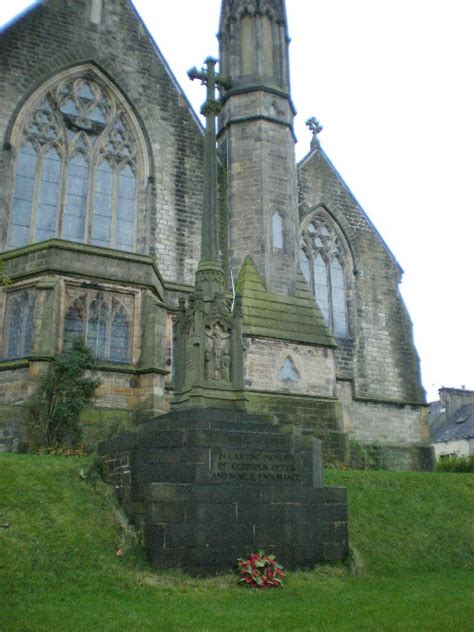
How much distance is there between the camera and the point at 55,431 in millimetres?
13203

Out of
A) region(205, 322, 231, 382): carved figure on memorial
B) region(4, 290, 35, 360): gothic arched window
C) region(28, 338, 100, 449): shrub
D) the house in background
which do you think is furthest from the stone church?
the house in background

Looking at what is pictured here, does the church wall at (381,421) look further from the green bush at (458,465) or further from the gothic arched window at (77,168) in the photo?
the gothic arched window at (77,168)

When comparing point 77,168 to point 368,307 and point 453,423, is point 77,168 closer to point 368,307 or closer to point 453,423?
point 368,307

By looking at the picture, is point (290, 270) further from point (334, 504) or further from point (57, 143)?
point (334, 504)

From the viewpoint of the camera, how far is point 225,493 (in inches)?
335

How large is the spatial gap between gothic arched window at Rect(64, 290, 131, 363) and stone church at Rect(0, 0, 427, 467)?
0.10 ft

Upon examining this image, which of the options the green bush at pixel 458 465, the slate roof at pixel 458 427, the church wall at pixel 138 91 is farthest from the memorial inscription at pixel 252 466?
the slate roof at pixel 458 427

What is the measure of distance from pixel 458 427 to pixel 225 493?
3552 centimetres

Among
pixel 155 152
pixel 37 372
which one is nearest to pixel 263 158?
pixel 155 152

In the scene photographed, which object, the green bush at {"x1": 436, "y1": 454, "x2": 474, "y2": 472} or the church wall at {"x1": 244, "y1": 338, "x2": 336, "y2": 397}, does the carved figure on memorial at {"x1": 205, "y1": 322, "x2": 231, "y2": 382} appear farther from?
the green bush at {"x1": 436, "y1": 454, "x2": 474, "y2": 472}

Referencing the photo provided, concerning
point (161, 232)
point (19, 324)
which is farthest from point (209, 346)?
point (161, 232)

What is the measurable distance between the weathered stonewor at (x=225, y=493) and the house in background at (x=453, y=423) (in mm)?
30962

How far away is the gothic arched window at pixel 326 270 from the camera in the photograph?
72.2ft

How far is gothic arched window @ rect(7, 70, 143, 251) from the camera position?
1803cm
